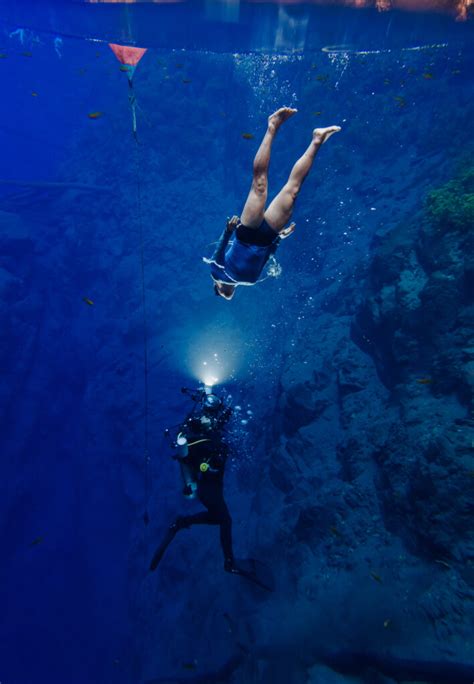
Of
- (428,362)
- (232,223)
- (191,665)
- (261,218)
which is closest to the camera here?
(261,218)

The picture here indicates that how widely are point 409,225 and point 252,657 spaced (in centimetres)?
1183

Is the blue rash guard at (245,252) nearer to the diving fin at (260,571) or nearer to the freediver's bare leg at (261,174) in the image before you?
the freediver's bare leg at (261,174)

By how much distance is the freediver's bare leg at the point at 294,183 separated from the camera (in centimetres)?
331

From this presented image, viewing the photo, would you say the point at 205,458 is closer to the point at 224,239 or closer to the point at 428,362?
the point at 224,239

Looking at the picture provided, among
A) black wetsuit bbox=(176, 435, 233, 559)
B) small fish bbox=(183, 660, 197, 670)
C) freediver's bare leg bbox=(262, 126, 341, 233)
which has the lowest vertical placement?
small fish bbox=(183, 660, 197, 670)

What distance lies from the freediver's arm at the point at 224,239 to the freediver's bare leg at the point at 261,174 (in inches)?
24.4

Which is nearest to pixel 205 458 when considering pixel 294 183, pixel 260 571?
pixel 260 571

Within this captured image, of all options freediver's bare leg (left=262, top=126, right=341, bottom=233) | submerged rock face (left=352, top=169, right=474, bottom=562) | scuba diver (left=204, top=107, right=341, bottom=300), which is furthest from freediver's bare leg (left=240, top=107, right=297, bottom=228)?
submerged rock face (left=352, top=169, right=474, bottom=562)

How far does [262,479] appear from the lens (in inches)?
424

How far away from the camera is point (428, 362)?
7684 millimetres

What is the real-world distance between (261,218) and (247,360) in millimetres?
11914

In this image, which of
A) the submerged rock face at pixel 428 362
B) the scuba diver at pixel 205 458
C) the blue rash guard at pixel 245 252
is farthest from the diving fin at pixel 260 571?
the blue rash guard at pixel 245 252

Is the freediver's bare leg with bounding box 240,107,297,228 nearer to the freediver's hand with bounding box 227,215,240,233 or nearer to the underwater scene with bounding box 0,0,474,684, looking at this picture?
the underwater scene with bounding box 0,0,474,684

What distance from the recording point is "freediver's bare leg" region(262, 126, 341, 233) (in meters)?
3.31
